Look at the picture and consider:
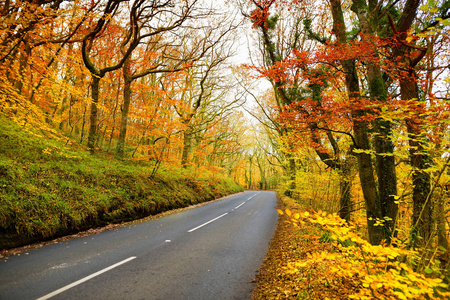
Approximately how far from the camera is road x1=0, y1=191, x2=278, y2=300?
3.86 m

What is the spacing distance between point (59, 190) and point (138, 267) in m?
4.52

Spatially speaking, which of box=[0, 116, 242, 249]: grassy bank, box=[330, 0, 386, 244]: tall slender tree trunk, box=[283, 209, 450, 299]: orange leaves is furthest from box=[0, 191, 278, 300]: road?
box=[330, 0, 386, 244]: tall slender tree trunk

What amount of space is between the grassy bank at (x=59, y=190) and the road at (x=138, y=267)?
31.0 inches

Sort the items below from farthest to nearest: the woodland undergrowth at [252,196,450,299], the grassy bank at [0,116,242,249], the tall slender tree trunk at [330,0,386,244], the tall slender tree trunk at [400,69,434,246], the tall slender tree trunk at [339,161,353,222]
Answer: the tall slender tree trunk at [339,161,353,222] < the grassy bank at [0,116,242,249] < the tall slender tree trunk at [330,0,386,244] < the tall slender tree trunk at [400,69,434,246] < the woodland undergrowth at [252,196,450,299]

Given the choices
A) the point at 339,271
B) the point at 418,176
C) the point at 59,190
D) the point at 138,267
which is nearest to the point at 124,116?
the point at 59,190

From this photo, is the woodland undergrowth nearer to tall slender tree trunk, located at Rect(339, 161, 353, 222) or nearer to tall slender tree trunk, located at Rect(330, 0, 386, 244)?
tall slender tree trunk, located at Rect(330, 0, 386, 244)

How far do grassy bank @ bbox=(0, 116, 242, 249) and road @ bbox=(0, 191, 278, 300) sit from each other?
2.58 feet

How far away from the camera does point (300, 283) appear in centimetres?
396

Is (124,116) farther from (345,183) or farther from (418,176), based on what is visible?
(418,176)

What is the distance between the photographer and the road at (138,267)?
3.86 meters

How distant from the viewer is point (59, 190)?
718 centimetres

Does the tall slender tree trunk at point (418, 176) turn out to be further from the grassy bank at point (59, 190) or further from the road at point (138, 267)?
the grassy bank at point (59, 190)

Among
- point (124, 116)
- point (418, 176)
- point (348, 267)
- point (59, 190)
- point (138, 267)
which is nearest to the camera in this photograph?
point (348, 267)

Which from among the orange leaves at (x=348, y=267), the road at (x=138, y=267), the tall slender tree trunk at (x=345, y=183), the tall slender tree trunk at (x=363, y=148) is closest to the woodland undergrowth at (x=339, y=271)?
the orange leaves at (x=348, y=267)
